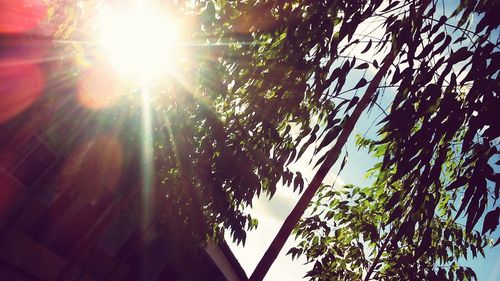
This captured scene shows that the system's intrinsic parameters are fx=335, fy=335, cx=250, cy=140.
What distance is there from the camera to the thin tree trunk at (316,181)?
2.46 meters

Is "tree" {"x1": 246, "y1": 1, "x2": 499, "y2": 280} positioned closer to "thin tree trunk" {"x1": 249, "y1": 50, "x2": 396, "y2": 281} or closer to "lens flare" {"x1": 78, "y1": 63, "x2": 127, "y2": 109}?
"thin tree trunk" {"x1": 249, "y1": 50, "x2": 396, "y2": 281}

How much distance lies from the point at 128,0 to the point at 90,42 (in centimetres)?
45

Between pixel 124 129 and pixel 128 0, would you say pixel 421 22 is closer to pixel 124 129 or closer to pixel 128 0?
pixel 128 0

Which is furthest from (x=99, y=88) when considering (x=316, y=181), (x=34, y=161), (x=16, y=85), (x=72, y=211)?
(x=72, y=211)

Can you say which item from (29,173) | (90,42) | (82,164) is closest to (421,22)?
(90,42)

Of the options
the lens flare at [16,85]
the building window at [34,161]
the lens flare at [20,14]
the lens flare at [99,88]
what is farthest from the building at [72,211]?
the lens flare at [20,14]

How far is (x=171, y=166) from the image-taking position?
12.6 feet

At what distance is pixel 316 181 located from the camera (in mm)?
2652

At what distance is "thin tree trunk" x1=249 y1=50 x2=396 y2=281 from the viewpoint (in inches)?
96.7

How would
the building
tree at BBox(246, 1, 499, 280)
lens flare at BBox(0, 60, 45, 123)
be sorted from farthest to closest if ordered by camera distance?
lens flare at BBox(0, 60, 45, 123), the building, tree at BBox(246, 1, 499, 280)

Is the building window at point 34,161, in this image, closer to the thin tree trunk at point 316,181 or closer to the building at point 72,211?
the building at point 72,211

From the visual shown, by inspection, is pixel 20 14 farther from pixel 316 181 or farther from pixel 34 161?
pixel 34 161

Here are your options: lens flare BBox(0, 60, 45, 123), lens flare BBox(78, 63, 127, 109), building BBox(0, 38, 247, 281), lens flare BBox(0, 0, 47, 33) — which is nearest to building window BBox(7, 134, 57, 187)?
building BBox(0, 38, 247, 281)

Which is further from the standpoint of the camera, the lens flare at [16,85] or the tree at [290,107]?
the lens flare at [16,85]
